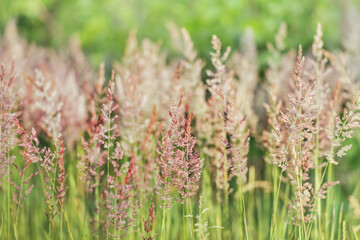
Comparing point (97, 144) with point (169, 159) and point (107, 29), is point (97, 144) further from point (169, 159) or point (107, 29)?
point (107, 29)

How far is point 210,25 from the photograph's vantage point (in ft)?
17.5

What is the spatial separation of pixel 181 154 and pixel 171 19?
5.23m

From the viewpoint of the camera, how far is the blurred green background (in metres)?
5.23

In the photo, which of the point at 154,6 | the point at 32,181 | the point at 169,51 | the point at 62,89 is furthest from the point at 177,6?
the point at 32,181

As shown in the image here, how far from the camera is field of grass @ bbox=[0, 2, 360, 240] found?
149 cm

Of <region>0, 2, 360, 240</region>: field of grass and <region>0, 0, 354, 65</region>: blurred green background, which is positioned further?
<region>0, 0, 354, 65</region>: blurred green background

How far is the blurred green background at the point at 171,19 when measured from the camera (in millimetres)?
5234

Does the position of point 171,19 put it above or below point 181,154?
above

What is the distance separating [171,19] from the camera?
6418mm

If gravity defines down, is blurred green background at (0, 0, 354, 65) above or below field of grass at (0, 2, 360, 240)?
above

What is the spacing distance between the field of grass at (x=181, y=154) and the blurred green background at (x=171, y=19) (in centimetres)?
157

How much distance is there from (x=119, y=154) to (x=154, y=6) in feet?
A: 17.3

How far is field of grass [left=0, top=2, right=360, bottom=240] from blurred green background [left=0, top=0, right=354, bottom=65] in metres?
1.57

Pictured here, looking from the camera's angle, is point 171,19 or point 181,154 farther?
point 171,19
